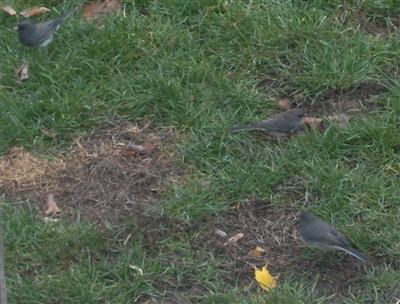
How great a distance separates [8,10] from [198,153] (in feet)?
5.55

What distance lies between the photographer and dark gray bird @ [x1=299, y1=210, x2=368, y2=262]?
474 cm

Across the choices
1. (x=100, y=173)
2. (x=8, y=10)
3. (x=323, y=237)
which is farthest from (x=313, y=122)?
(x=8, y=10)

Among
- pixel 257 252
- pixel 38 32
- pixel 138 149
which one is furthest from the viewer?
pixel 38 32

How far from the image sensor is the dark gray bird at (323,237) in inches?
187

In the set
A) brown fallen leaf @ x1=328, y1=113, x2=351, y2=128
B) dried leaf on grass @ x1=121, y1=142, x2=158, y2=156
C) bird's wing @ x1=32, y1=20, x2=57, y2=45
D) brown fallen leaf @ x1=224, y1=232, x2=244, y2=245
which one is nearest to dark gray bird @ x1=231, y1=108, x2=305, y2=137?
brown fallen leaf @ x1=328, y1=113, x2=351, y2=128

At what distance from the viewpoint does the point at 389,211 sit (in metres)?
5.04

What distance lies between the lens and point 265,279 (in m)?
4.77

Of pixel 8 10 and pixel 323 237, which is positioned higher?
pixel 323 237

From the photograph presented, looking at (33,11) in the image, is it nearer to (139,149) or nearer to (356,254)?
(139,149)

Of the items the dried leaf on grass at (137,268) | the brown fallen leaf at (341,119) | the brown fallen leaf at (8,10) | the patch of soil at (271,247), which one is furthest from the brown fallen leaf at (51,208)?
the brown fallen leaf at (8,10)

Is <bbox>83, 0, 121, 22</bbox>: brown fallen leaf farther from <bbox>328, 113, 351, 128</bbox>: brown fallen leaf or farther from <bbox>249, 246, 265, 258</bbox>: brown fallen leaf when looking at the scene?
<bbox>249, 246, 265, 258</bbox>: brown fallen leaf

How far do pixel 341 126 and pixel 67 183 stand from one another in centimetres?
136

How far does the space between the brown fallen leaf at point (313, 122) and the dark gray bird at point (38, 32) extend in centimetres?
148

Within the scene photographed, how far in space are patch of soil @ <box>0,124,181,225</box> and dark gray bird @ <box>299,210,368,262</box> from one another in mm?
787
